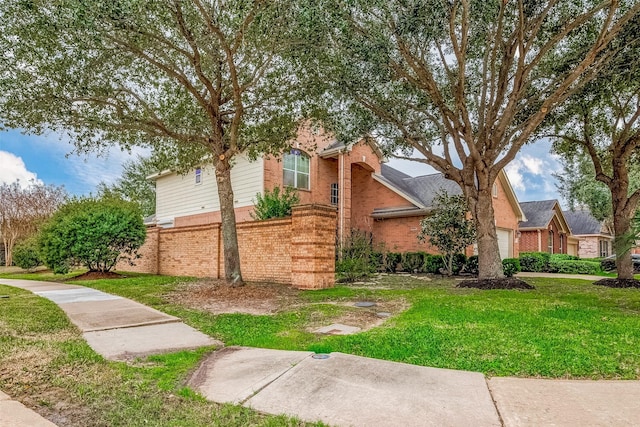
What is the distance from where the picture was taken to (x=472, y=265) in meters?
16.7

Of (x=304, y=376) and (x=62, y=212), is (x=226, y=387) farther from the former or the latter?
A: (x=62, y=212)

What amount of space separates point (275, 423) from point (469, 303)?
629 centimetres

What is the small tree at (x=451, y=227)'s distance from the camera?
15.3 metres

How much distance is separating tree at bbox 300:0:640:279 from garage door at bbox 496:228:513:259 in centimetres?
1032

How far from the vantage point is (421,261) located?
1775 centimetres

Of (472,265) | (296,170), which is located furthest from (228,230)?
(472,265)

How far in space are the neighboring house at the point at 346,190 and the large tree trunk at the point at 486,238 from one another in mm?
5426

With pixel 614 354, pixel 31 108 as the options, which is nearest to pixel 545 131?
pixel 614 354

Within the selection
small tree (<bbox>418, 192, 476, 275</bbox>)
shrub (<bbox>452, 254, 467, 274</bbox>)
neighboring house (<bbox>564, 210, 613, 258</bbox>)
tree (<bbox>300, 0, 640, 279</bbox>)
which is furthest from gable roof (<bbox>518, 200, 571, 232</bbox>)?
tree (<bbox>300, 0, 640, 279</bbox>)

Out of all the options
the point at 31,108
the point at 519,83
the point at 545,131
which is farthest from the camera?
the point at 545,131

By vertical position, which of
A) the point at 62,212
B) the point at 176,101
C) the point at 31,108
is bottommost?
the point at 62,212

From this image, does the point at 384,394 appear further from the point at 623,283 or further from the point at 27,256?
the point at 27,256

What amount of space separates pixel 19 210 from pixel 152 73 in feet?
76.8

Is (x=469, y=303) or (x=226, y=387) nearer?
(x=226, y=387)
